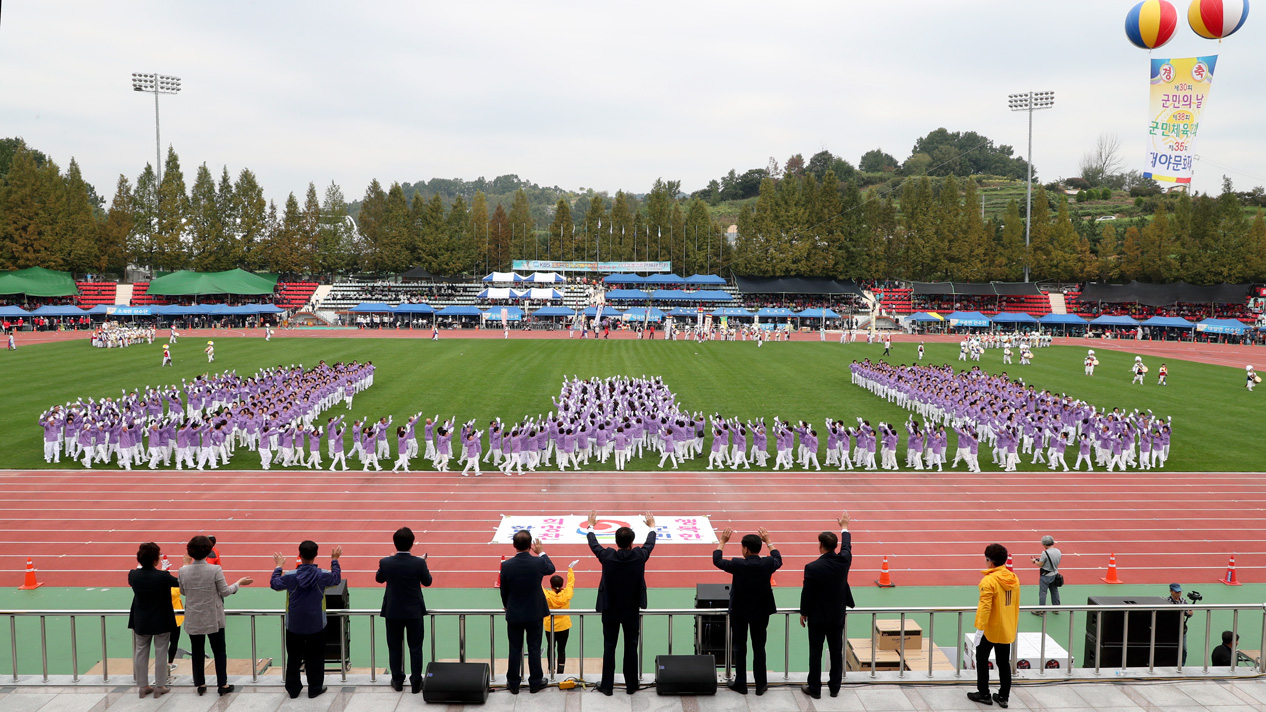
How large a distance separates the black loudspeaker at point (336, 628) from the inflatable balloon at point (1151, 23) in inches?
849

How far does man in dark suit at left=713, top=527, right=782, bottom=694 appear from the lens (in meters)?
5.95

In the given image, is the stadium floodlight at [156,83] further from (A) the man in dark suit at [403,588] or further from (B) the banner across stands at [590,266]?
(A) the man in dark suit at [403,588]

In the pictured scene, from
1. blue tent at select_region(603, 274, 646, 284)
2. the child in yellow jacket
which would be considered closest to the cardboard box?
the child in yellow jacket

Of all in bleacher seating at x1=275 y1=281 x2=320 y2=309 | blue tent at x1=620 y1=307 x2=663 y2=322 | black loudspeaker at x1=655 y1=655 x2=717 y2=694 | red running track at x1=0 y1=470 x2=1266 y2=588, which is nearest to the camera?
black loudspeaker at x1=655 y1=655 x2=717 y2=694

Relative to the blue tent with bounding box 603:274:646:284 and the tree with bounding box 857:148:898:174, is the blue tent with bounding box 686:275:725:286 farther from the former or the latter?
the tree with bounding box 857:148:898:174

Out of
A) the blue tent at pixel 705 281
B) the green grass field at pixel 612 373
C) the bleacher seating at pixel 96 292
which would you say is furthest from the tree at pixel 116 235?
the blue tent at pixel 705 281

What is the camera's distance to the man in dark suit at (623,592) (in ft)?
19.7

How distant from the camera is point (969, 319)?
64188 millimetres

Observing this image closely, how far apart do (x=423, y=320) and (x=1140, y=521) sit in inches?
2356

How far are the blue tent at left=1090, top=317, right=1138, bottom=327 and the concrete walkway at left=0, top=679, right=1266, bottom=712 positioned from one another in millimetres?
62881

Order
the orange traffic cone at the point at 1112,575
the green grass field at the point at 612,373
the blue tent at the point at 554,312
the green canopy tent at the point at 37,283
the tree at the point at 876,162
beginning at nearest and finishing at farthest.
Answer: the orange traffic cone at the point at 1112,575
the green grass field at the point at 612,373
the blue tent at the point at 554,312
the green canopy tent at the point at 37,283
the tree at the point at 876,162

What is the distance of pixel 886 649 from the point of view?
744cm

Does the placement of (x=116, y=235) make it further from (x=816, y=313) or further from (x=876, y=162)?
(x=876, y=162)

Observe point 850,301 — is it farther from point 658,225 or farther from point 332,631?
point 332,631
